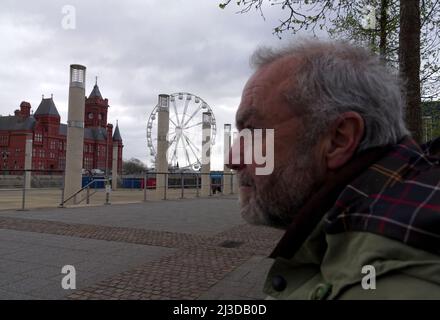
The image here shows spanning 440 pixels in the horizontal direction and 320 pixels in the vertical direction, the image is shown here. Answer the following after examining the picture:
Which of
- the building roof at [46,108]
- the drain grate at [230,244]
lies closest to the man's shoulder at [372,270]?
the drain grate at [230,244]

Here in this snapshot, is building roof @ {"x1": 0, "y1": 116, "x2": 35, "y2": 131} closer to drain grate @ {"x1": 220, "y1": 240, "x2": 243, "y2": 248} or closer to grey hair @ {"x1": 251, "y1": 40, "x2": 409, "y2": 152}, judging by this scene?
drain grate @ {"x1": 220, "y1": 240, "x2": 243, "y2": 248}

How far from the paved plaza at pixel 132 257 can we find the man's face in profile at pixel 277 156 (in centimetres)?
281

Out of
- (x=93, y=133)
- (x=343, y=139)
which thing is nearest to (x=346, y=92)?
(x=343, y=139)

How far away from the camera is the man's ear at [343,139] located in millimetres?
1228

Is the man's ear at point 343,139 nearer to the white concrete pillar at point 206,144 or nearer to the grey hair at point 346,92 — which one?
the grey hair at point 346,92

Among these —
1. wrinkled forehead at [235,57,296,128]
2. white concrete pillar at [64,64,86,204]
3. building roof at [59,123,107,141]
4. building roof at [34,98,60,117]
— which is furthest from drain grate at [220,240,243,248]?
building roof at [59,123,107,141]

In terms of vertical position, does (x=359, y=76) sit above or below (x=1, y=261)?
above

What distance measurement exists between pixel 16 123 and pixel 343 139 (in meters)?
88.2

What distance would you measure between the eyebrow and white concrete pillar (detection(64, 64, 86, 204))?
47.9 feet

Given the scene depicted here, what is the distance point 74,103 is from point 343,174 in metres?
15.8

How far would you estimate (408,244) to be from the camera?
87 centimetres

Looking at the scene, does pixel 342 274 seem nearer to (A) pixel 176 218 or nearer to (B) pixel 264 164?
(B) pixel 264 164

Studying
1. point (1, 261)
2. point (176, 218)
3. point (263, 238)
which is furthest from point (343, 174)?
point (176, 218)

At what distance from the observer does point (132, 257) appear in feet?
19.1
